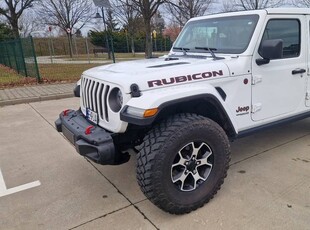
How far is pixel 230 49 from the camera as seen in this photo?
3393 millimetres

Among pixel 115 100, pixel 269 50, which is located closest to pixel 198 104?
pixel 115 100

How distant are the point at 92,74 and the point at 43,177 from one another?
4.69ft

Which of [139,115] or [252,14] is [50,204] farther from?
[252,14]

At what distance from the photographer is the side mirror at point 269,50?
3.02m

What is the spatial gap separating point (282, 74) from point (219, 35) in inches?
34.5

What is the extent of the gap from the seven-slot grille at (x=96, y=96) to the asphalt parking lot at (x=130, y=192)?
2.89 ft

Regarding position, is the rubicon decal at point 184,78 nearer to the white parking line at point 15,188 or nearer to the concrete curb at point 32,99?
the white parking line at point 15,188

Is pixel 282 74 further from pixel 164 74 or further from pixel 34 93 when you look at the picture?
pixel 34 93

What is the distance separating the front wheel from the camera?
2496 millimetres

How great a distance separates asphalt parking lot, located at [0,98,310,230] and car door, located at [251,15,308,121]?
689 mm

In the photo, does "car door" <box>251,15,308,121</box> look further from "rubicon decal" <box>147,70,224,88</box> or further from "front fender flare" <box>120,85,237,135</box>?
"front fender flare" <box>120,85,237,135</box>

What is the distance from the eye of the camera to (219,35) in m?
3.65

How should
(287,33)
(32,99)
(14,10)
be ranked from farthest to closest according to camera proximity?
1. (14,10)
2. (32,99)
3. (287,33)

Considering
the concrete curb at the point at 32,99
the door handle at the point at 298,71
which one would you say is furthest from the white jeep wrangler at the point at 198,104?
the concrete curb at the point at 32,99
